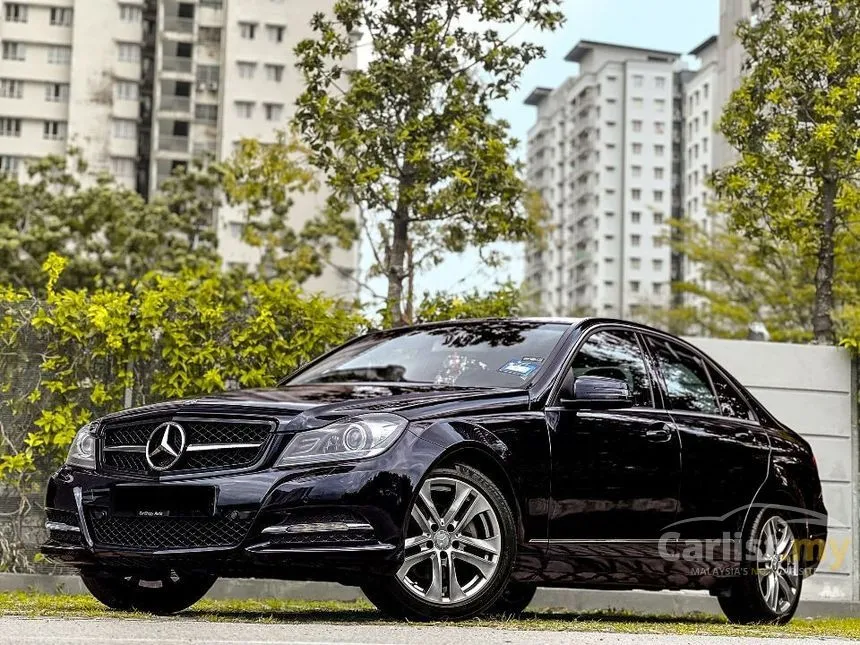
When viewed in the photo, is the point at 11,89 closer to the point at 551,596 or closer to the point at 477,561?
the point at 551,596

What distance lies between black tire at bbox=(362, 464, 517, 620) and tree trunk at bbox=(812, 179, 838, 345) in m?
9.54

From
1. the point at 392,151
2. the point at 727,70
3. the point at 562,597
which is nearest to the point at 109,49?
the point at 727,70

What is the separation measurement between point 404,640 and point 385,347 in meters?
2.83

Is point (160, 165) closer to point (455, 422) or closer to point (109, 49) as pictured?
point (109, 49)

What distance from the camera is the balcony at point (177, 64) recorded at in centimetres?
7850

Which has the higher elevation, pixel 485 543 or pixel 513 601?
pixel 485 543

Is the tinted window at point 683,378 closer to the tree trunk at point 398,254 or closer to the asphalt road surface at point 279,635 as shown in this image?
the asphalt road surface at point 279,635

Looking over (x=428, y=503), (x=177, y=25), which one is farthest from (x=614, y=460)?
(x=177, y=25)

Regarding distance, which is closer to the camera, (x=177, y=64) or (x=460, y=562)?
(x=460, y=562)

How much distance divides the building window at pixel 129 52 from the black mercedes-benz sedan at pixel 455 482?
73804 mm

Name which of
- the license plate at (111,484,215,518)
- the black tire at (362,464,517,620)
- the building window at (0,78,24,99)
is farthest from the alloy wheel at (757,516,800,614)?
the building window at (0,78,24,99)

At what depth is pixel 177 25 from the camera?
7881 cm

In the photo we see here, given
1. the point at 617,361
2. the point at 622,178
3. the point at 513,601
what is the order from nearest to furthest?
1. the point at 617,361
2. the point at 513,601
3. the point at 622,178

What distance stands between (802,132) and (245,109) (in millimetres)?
64565
